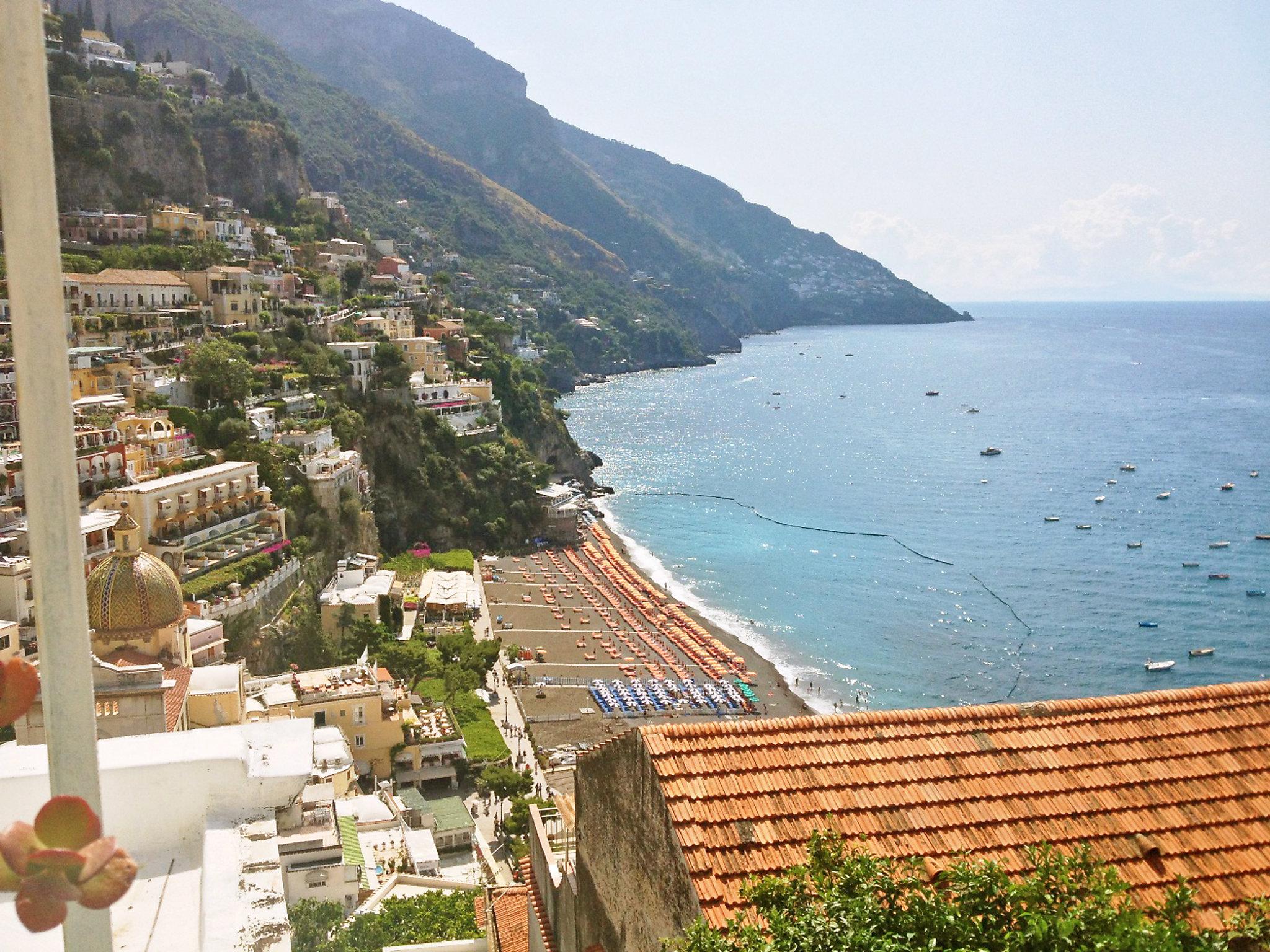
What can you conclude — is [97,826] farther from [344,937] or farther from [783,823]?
[344,937]

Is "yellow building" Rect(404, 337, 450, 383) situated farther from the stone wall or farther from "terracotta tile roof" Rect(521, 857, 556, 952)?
the stone wall

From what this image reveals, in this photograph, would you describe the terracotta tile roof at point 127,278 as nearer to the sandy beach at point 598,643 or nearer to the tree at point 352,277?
the tree at point 352,277

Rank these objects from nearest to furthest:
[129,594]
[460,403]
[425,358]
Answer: [129,594] < [460,403] < [425,358]

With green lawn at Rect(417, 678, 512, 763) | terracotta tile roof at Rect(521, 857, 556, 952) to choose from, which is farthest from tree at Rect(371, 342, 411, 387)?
terracotta tile roof at Rect(521, 857, 556, 952)

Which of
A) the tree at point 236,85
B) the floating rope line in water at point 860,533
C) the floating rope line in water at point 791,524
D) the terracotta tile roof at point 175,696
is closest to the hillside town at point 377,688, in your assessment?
the terracotta tile roof at point 175,696

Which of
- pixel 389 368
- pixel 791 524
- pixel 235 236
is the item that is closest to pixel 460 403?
pixel 389 368

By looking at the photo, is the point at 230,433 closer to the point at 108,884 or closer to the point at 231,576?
the point at 231,576

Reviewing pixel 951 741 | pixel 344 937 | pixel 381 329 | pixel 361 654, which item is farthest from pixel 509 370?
pixel 951 741
